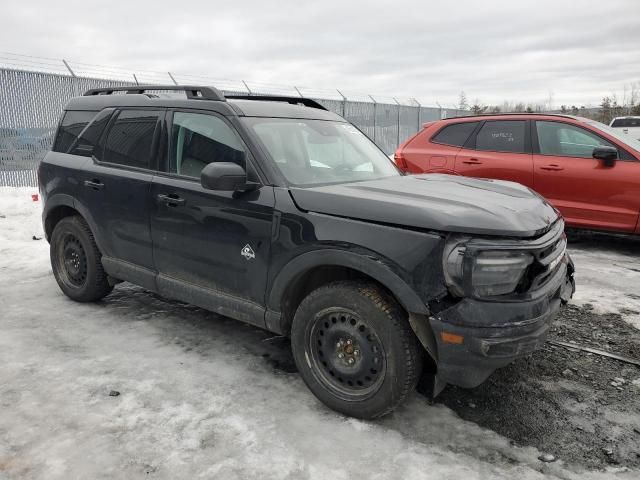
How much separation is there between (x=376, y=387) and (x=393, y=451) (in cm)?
34

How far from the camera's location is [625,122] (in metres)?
16.8

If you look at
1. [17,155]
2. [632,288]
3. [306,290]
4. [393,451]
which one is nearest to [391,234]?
[306,290]

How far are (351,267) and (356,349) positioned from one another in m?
0.49

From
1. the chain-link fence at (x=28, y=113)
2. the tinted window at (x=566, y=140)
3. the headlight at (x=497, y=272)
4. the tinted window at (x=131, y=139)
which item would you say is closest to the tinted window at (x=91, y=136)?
the tinted window at (x=131, y=139)

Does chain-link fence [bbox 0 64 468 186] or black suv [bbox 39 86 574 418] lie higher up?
chain-link fence [bbox 0 64 468 186]

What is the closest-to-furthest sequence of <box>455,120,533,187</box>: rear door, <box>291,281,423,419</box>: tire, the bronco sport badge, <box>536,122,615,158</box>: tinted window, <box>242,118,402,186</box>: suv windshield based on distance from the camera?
1. <box>291,281,423,419</box>: tire
2. the bronco sport badge
3. <box>242,118,402,186</box>: suv windshield
4. <box>536,122,615,158</box>: tinted window
5. <box>455,120,533,187</box>: rear door

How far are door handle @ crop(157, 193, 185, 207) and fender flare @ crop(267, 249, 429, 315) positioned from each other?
998 millimetres

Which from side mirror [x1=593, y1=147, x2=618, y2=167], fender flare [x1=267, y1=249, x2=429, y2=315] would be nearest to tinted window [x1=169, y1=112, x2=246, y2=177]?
fender flare [x1=267, y1=249, x2=429, y2=315]

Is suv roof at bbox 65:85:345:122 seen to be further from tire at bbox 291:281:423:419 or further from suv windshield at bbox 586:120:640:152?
suv windshield at bbox 586:120:640:152

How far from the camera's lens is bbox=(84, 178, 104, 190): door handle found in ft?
13.8

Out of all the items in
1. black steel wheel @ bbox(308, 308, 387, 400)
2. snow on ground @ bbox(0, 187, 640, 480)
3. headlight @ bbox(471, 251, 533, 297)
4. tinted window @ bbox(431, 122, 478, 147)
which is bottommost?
snow on ground @ bbox(0, 187, 640, 480)

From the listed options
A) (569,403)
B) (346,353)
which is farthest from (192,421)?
(569,403)

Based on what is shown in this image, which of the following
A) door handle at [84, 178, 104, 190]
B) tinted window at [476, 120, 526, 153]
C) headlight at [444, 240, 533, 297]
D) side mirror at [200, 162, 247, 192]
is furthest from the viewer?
tinted window at [476, 120, 526, 153]

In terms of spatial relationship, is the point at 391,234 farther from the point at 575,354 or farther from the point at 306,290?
the point at 575,354
